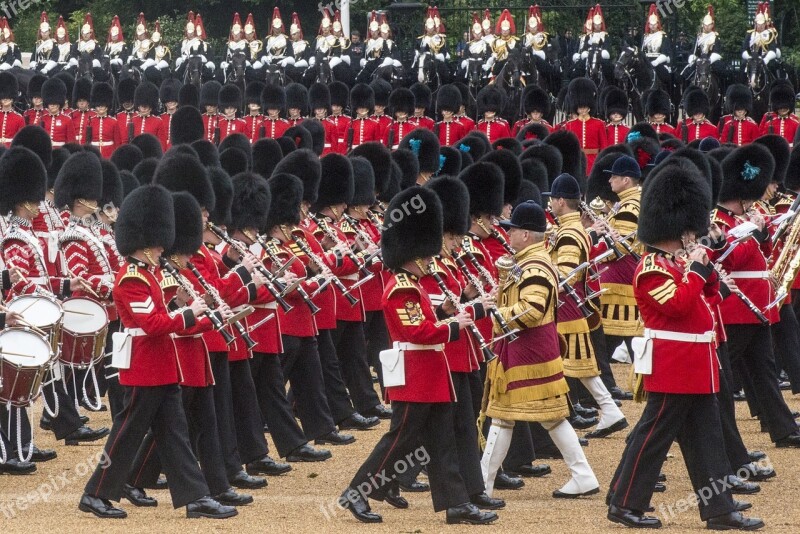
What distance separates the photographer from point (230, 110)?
1731 cm

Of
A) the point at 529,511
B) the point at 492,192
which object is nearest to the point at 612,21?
the point at 492,192

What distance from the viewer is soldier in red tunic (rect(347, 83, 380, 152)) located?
16.6 metres

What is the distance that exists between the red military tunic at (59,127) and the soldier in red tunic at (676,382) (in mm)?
12172

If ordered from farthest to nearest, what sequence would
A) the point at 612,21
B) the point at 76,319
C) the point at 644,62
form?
the point at 612,21 → the point at 644,62 → the point at 76,319

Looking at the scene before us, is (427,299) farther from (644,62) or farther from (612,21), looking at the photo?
(612,21)

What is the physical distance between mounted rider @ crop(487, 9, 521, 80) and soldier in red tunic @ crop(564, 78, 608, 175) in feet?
7.22

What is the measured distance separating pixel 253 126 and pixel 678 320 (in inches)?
445

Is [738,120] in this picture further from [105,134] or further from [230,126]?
[105,134]

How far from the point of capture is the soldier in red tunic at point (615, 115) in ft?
48.9

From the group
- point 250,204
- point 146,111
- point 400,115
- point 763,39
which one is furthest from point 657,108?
point 250,204

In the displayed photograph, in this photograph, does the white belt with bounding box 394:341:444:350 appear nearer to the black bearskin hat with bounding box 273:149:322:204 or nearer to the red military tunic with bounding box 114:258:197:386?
the red military tunic with bounding box 114:258:197:386

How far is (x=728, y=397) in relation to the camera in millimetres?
6949

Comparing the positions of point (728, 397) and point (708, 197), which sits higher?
point (708, 197)

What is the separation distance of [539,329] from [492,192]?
3.73 ft
